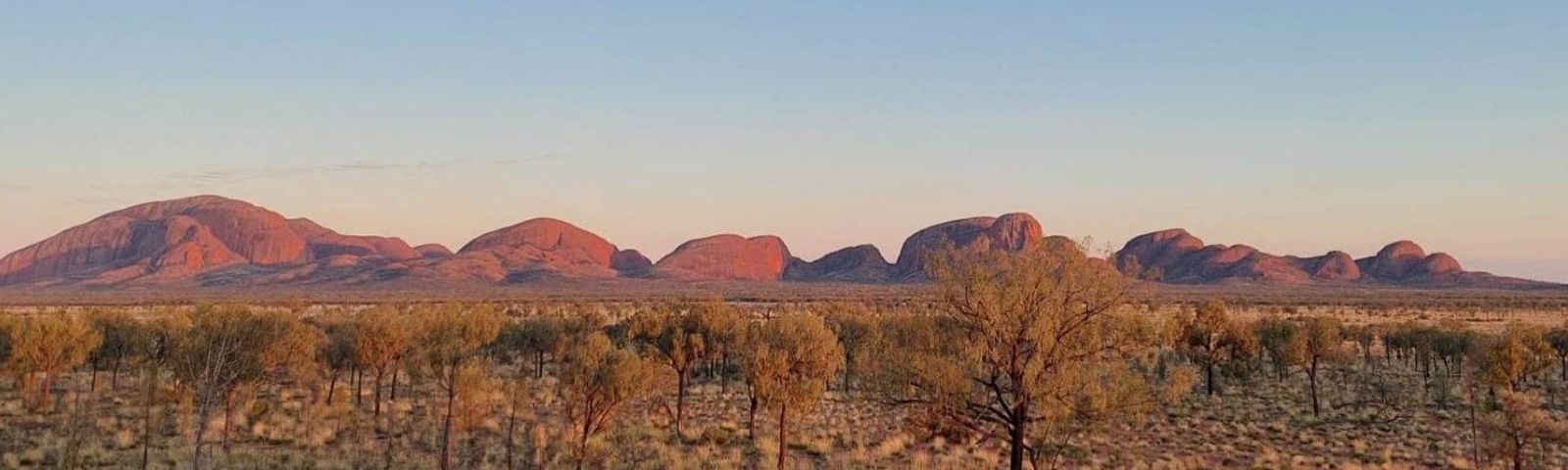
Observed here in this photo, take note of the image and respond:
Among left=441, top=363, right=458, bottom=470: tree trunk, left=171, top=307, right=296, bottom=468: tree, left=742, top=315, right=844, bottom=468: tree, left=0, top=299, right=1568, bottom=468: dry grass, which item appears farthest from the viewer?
left=742, top=315, right=844, bottom=468: tree

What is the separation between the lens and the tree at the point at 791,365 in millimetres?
26734

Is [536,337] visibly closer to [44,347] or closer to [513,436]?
[44,347]

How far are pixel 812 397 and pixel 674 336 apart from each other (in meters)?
13.2

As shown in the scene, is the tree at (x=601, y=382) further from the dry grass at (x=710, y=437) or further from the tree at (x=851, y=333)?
the tree at (x=851, y=333)

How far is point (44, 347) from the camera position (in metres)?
36.0

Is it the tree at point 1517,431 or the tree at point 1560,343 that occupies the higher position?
the tree at point 1560,343

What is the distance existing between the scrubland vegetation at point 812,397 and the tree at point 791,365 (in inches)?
3.8

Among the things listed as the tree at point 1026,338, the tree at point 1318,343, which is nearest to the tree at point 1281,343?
the tree at point 1318,343

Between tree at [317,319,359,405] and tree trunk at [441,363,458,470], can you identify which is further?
→ tree at [317,319,359,405]

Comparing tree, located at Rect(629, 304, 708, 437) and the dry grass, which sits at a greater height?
tree, located at Rect(629, 304, 708, 437)

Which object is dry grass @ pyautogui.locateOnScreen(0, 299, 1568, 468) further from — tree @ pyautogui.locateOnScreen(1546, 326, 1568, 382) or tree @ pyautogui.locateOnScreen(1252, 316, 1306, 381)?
tree @ pyautogui.locateOnScreen(1546, 326, 1568, 382)

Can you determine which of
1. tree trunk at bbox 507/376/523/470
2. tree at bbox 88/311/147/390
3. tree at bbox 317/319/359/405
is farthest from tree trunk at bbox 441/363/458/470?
tree at bbox 88/311/147/390

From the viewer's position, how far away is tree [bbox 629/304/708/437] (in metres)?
37.0

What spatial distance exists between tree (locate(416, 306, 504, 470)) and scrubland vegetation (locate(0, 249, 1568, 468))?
0.68ft
